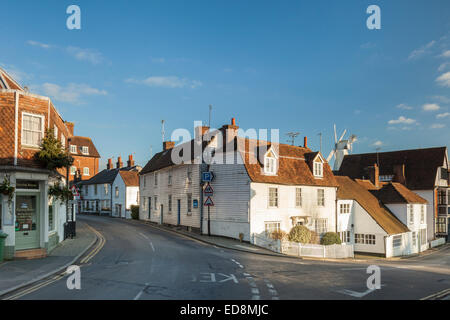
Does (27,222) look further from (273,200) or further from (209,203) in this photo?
(273,200)

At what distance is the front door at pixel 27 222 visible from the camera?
59.6 ft

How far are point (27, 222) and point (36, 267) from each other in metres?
3.76

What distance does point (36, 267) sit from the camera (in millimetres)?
15734

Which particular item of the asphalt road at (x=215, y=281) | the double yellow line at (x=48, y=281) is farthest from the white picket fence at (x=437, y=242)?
the double yellow line at (x=48, y=281)

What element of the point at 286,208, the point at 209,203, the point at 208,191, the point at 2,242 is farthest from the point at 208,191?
the point at 2,242

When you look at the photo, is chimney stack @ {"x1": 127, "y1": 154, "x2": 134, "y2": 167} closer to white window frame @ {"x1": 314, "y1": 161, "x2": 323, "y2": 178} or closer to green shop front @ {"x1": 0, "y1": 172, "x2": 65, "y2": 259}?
white window frame @ {"x1": 314, "y1": 161, "x2": 323, "y2": 178}

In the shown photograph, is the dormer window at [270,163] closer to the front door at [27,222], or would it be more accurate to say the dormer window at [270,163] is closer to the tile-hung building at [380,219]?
the tile-hung building at [380,219]

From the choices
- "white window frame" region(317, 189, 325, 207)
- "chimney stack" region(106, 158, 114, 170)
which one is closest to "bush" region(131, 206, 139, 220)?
A: "white window frame" region(317, 189, 325, 207)

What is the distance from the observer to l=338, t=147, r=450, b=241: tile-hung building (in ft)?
161

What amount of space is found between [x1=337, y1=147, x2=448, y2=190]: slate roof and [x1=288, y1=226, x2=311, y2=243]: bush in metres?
26.7
